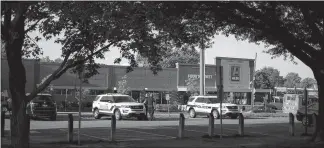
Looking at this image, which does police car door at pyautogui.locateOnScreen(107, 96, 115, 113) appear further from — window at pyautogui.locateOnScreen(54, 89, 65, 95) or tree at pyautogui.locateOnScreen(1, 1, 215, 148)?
window at pyautogui.locateOnScreen(54, 89, 65, 95)

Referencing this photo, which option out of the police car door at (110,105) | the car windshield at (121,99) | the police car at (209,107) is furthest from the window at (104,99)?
the police car at (209,107)

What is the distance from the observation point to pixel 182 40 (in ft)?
41.3

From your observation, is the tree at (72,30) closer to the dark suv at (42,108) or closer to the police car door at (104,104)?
the dark suv at (42,108)

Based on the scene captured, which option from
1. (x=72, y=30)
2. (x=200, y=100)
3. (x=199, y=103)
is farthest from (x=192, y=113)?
(x=72, y=30)

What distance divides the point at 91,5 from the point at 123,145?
5693mm

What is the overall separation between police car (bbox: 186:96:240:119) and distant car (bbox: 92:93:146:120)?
19.4 feet

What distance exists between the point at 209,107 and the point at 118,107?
770 centimetres

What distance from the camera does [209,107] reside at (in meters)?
31.8

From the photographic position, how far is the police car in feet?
103

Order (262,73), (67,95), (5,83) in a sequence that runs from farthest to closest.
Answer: (262,73) < (67,95) < (5,83)

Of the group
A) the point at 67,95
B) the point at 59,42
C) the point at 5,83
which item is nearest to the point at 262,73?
the point at 67,95

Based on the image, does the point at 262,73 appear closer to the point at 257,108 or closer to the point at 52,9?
the point at 257,108

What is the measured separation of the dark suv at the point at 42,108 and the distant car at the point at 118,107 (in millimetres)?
3553

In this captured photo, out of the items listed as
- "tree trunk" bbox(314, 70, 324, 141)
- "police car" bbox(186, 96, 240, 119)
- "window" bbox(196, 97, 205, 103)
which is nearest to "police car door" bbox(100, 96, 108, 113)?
"police car" bbox(186, 96, 240, 119)
